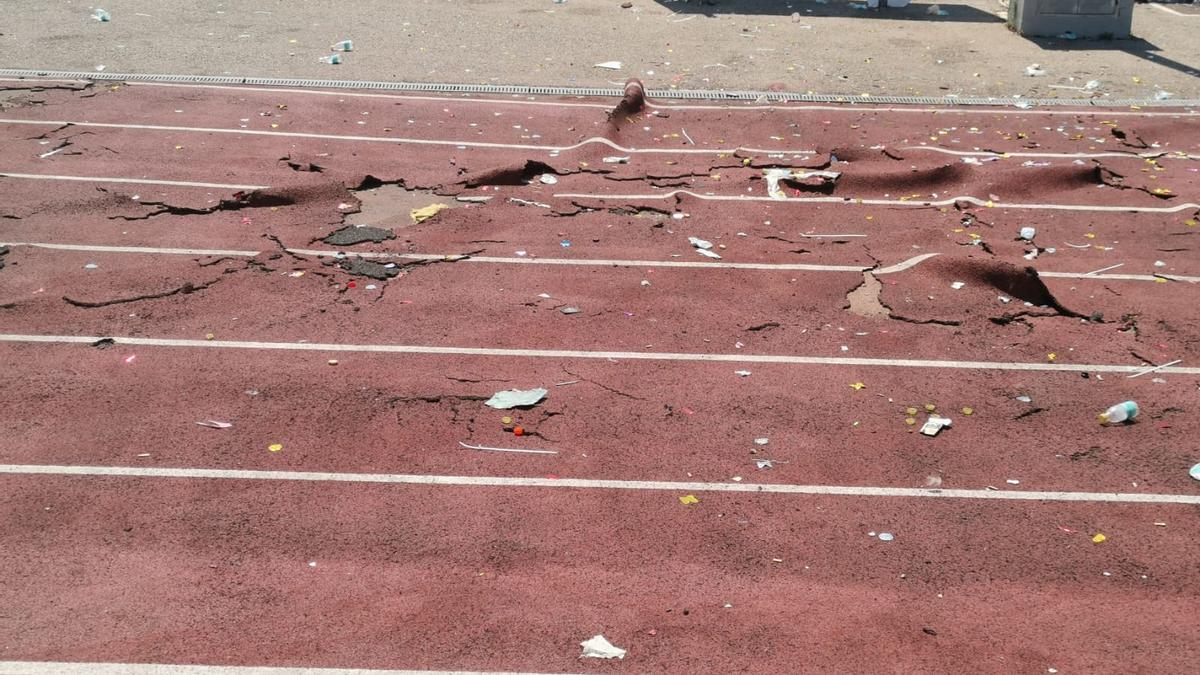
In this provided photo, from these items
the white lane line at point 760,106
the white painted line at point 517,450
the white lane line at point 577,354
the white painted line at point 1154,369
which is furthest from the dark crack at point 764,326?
the white lane line at point 760,106

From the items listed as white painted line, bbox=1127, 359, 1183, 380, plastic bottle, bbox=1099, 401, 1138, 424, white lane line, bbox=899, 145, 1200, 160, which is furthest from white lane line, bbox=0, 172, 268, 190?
white painted line, bbox=1127, 359, 1183, 380

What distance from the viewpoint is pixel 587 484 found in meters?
5.93

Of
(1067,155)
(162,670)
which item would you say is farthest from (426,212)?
(1067,155)

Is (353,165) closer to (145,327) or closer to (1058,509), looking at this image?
(145,327)

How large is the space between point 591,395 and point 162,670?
303cm

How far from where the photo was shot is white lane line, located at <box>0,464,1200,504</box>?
590 cm

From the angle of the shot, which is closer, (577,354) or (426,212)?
(577,354)

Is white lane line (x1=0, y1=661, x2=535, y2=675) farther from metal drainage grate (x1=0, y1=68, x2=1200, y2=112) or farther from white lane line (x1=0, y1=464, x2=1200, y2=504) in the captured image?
metal drainage grate (x1=0, y1=68, x2=1200, y2=112)

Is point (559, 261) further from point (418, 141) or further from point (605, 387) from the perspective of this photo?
point (418, 141)

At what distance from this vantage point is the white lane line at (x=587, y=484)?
5902 mm

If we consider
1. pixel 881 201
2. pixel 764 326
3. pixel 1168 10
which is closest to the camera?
pixel 764 326

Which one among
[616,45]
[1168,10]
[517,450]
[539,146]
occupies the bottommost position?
[517,450]

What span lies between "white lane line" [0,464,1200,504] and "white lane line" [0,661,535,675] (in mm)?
1405

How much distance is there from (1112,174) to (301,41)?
33.2 ft
